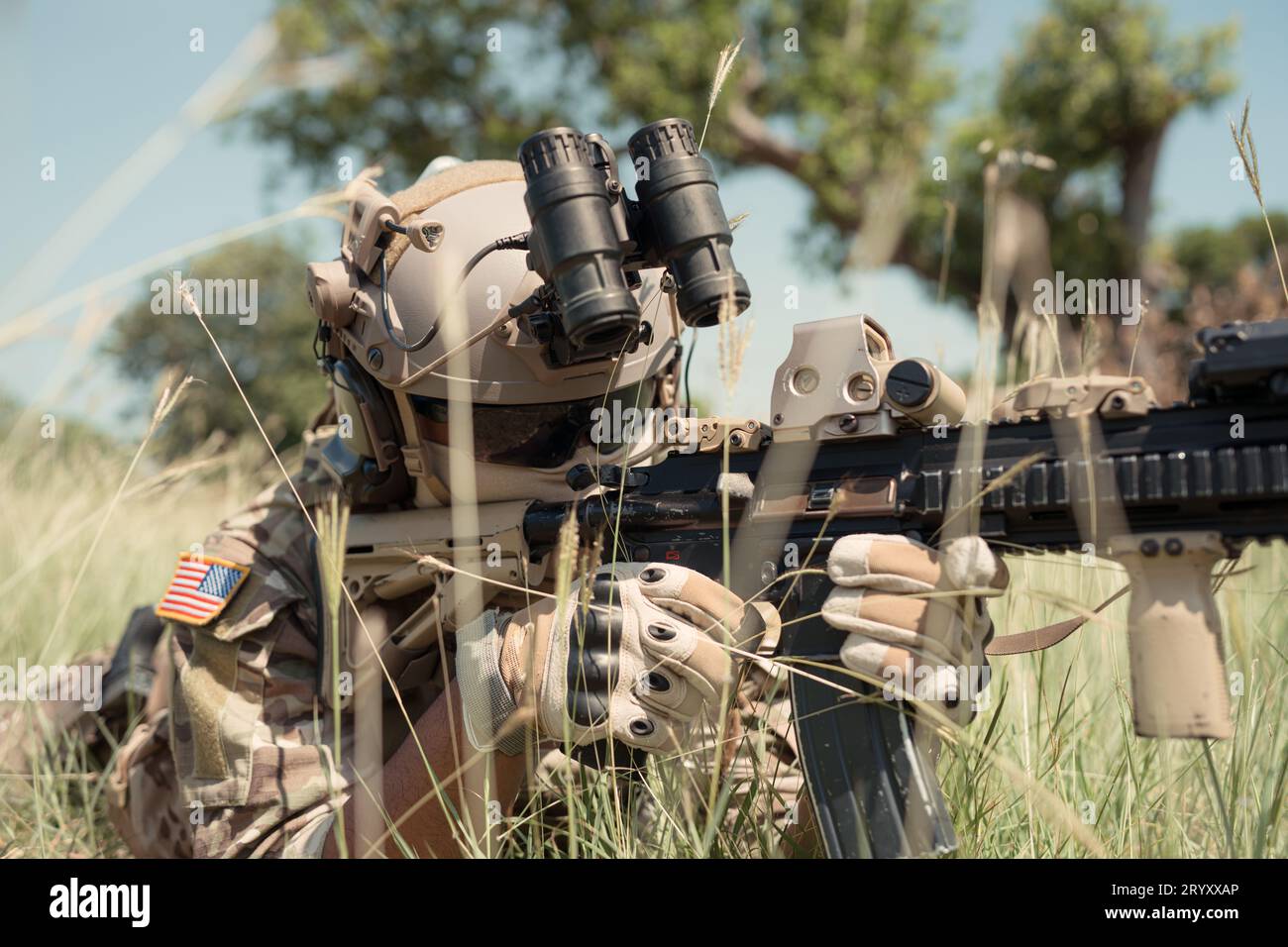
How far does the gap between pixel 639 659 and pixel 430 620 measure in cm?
75

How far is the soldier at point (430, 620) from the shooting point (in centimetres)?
210

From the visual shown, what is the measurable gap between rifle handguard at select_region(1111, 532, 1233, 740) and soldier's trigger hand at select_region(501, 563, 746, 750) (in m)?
0.69

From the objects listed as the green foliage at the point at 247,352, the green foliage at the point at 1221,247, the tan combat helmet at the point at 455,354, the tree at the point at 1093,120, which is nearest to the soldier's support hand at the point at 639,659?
the tan combat helmet at the point at 455,354

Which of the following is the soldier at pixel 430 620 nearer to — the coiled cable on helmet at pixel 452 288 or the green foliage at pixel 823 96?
the coiled cable on helmet at pixel 452 288

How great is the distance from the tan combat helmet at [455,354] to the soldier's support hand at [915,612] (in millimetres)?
763

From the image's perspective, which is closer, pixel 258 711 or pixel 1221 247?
pixel 258 711

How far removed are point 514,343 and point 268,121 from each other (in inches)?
586

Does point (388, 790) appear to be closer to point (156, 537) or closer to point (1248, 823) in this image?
point (1248, 823)

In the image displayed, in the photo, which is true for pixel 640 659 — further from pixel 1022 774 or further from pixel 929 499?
pixel 1022 774

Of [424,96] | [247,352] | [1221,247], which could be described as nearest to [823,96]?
[424,96]

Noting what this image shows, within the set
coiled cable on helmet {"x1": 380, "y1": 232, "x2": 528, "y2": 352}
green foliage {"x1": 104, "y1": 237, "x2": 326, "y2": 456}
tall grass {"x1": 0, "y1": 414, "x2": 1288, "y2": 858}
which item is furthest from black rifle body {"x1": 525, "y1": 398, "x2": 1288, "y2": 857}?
green foliage {"x1": 104, "y1": 237, "x2": 326, "y2": 456}

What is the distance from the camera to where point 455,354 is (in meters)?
2.49
